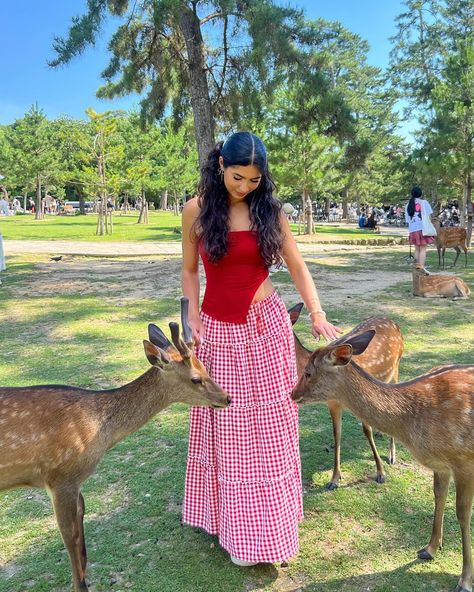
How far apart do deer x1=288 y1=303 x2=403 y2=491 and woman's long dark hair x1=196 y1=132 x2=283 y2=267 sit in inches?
29.3

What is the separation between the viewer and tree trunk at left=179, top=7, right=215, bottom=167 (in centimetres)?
1060

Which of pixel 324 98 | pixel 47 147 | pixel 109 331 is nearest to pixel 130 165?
pixel 47 147

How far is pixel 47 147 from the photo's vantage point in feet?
137

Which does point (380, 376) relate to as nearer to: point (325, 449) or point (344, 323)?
point (325, 449)

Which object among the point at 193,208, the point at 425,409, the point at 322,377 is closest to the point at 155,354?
the point at 193,208

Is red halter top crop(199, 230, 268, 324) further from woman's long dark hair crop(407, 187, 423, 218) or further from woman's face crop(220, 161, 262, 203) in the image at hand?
woman's long dark hair crop(407, 187, 423, 218)

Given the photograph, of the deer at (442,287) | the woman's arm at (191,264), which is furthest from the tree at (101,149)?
the woman's arm at (191,264)

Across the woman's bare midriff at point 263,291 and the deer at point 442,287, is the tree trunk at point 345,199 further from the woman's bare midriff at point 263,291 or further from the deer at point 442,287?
the woman's bare midriff at point 263,291

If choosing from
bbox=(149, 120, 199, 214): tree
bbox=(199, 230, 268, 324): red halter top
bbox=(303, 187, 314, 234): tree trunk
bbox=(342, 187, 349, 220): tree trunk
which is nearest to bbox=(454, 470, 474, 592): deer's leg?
bbox=(199, 230, 268, 324): red halter top

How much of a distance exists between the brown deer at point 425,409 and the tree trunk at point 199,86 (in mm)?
8494

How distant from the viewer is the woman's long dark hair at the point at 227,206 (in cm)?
239

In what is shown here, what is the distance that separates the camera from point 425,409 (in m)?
2.55

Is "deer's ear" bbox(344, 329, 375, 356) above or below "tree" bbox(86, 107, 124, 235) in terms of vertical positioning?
below

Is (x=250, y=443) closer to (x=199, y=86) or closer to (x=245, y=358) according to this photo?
(x=245, y=358)
